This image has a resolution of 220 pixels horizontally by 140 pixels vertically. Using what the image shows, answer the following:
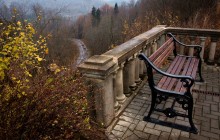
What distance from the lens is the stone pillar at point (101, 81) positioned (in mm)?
3045

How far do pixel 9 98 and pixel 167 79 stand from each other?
2.48 metres

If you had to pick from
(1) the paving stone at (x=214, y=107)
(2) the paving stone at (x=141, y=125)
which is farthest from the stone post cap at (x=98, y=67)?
(1) the paving stone at (x=214, y=107)

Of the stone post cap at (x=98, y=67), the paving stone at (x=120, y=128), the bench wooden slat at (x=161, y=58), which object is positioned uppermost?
the stone post cap at (x=98, y=67)

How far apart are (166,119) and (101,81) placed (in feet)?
4.61

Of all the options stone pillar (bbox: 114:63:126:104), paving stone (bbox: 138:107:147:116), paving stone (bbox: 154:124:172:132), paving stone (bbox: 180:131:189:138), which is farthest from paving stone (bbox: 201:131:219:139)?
stone pillar (bbox: 114:63:126:104)

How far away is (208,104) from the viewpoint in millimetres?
4125

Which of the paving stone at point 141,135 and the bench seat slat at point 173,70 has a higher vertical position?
the bench seat slat at point 173,70

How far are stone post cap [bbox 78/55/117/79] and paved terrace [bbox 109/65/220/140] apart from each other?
100cm

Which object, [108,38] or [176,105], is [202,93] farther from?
[108,38]

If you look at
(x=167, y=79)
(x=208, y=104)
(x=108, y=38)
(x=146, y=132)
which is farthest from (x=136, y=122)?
(x=108, y=38)

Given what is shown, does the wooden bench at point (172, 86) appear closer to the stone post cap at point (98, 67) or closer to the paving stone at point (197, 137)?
the paving stone at point (197, 137)

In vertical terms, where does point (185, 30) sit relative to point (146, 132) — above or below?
above

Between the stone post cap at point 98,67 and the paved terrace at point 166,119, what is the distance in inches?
39.4

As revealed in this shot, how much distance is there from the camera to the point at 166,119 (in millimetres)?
3695
